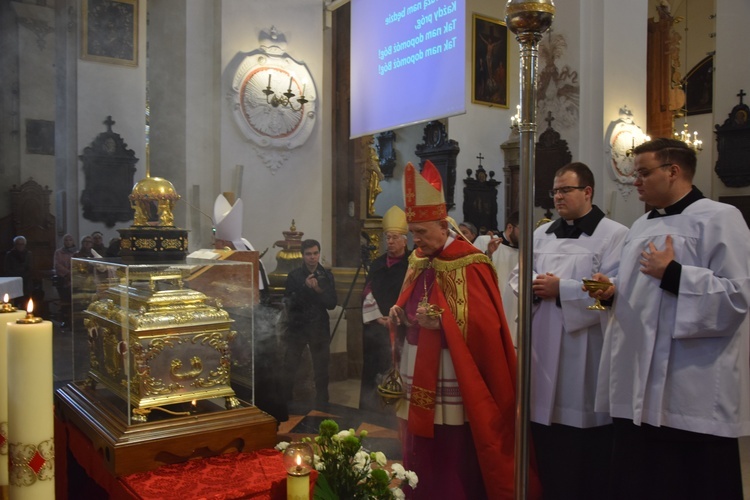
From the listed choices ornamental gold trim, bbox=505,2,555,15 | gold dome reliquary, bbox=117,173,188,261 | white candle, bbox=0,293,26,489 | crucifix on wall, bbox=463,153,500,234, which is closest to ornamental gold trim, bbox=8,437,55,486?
white candle, bbox=0,293,26,489

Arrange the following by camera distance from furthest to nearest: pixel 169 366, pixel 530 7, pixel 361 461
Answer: pixel 169 366, pixel 361 461, pixel 530 7

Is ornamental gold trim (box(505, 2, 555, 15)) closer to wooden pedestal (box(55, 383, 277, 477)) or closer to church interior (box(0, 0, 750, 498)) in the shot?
church interior (box(0, 0, 750, 498))

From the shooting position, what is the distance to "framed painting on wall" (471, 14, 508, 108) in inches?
482

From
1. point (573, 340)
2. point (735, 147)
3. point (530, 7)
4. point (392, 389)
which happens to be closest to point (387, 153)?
point (735, 147)

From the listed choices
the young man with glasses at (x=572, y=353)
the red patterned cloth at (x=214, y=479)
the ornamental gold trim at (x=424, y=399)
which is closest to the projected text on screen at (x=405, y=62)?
the young man with glasses at (x=572, y=353)

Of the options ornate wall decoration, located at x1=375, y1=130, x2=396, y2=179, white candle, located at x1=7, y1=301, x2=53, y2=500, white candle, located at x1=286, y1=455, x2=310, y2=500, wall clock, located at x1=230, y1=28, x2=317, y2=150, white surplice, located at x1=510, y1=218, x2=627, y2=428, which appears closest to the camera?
white candle, located at x1=7, y1=301, x2=53, y2=500

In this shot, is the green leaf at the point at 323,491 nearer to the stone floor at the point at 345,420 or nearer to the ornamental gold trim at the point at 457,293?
the ornamental gold trim at the point at 457,293

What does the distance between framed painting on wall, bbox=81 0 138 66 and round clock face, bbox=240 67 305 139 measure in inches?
111

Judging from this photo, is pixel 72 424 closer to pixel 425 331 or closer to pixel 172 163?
pixel 425 331

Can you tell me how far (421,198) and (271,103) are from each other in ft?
11.4

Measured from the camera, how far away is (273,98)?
5949 mm

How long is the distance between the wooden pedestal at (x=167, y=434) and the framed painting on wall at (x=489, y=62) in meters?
11.0

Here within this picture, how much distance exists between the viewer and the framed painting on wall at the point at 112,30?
25.6ft

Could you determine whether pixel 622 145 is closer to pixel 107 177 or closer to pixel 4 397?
pixel 107 177
